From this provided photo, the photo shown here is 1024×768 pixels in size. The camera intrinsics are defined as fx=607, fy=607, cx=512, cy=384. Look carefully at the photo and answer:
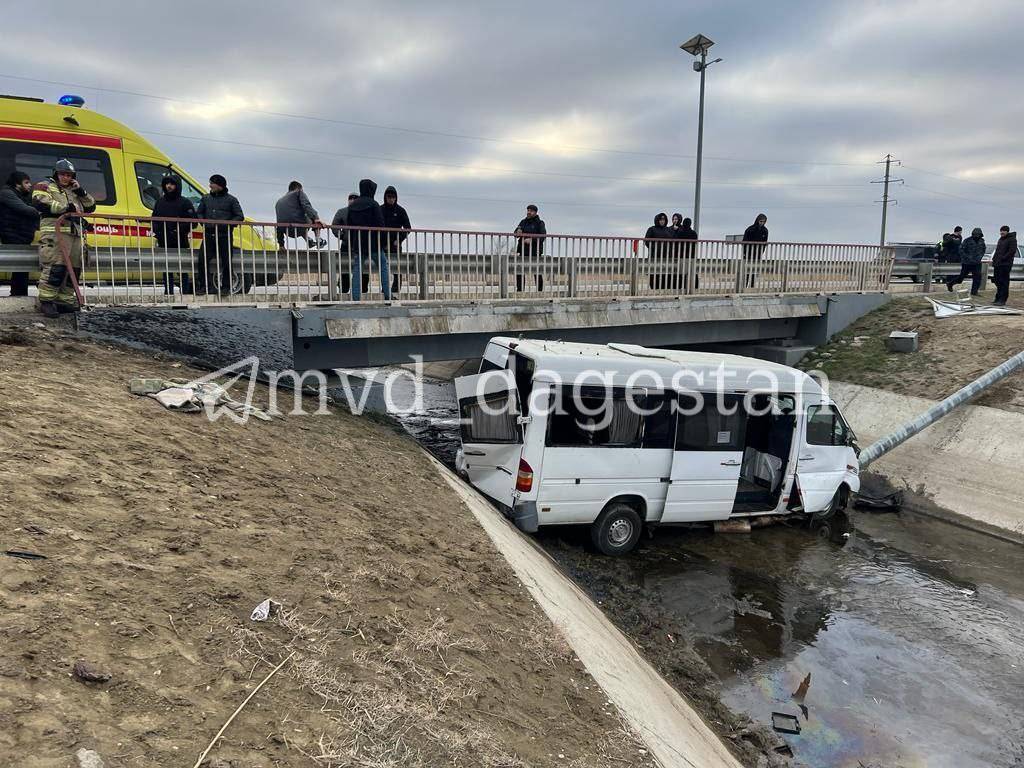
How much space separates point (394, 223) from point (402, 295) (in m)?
1.31

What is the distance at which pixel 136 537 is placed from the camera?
3.80 meters

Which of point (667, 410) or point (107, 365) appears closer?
point (107, 365)

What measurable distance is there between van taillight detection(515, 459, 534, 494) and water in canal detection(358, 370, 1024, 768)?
123cm

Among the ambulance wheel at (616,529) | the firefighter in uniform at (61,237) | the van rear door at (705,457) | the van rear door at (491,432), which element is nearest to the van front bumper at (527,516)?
the van rear door at (491,432)

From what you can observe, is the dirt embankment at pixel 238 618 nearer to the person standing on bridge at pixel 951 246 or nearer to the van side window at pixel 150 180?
the van side window at pixel 150 180

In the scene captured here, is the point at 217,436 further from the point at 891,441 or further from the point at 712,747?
the point at 891,441

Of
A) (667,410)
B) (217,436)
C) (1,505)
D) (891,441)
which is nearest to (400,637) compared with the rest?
(1,505)

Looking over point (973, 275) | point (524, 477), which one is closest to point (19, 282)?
point (524, 477)

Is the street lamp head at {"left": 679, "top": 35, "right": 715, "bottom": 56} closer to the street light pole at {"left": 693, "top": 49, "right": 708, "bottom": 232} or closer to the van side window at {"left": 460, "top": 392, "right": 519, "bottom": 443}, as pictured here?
the street light pole at {"left": 693, "top": 49, "right": 708, "bottom": 232}

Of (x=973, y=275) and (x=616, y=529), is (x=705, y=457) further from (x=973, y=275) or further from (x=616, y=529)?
(x=973, y=275)

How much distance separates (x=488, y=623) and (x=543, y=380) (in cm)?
370

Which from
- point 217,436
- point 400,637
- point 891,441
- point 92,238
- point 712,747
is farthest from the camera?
point 891,441

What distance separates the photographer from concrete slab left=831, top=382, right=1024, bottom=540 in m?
10.6

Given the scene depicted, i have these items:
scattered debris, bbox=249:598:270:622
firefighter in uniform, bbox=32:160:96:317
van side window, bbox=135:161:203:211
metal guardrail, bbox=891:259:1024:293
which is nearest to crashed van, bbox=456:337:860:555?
scattered debris, bbox=249:598:270:622
